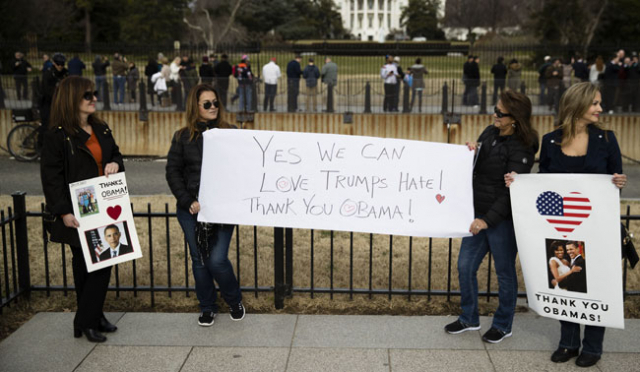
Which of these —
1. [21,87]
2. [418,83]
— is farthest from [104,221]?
[418,83]

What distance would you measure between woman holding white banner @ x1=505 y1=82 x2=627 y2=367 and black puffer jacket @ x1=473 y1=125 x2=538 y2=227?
107mm

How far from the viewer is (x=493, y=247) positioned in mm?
5293

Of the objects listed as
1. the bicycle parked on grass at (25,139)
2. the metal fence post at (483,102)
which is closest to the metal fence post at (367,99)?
the metal fence post at (483,102)

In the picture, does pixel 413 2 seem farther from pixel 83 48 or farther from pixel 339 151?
pixel 339 151

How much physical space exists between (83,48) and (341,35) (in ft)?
281

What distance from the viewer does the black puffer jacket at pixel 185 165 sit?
17.9 ft

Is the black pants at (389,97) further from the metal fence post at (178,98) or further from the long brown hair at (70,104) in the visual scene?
the long brown hair at (70,104)

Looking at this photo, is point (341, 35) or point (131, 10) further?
point (341, 35)

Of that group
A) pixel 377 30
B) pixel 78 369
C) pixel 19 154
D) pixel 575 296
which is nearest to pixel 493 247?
pixel 575 296

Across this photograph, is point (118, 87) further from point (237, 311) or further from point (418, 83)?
point (237, 311)

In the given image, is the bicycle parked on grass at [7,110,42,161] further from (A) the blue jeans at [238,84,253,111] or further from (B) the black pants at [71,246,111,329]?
(B) the black pants at [71,246,111,329]

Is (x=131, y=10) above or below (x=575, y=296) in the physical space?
above

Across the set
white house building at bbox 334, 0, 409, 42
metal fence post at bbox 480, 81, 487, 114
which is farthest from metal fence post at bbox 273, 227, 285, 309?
white house building at bbox 334, 0, 409, 42

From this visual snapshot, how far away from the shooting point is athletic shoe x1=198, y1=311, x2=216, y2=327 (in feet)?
18.9
